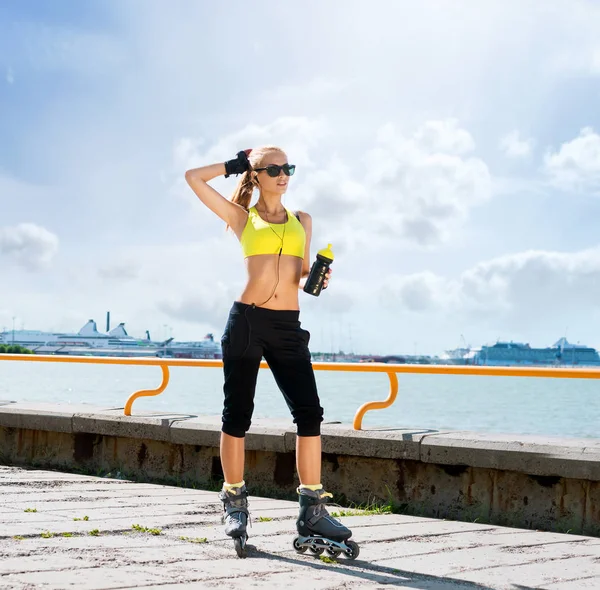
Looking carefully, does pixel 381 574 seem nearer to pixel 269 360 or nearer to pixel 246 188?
pixel 269 360

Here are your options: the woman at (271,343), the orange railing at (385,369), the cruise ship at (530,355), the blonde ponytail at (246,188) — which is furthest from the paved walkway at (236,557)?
the cruise ship at (530,355)

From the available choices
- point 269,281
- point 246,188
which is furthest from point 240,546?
point 246,188

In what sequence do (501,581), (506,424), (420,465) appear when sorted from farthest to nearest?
(506,424), (420,465), (501,581)

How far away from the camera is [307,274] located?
4.76m

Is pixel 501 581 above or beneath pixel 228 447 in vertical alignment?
beneath

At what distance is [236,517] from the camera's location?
4.54 meters

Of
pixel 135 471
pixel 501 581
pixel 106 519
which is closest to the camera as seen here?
pixel 501 581

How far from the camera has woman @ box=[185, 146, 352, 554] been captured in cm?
454

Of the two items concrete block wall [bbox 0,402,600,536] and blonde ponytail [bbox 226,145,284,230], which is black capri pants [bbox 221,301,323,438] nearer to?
blonde ponytail [bbox 226,145,284,230]

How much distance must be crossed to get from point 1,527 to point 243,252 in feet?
5.89

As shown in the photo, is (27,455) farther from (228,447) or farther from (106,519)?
(228,447)

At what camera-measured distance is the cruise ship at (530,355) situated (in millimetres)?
149625

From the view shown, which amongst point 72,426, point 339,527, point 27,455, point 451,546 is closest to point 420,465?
point 451,546

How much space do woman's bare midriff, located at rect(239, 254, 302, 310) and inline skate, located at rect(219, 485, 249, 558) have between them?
0.88 m
